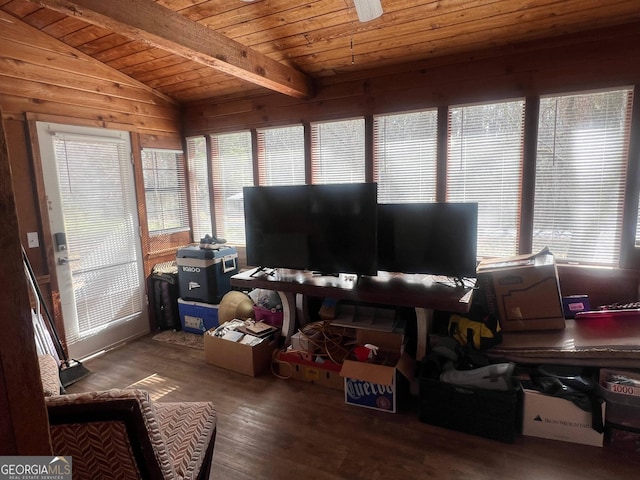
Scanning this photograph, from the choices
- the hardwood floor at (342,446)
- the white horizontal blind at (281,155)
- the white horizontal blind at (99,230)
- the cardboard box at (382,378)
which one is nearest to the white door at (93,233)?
the white horizontal blind at (99,230)

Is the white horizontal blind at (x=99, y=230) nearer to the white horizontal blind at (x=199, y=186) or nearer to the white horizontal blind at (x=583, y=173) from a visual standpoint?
the white horizontal blind at (x=199, y=186)

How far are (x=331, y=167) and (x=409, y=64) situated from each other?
110 cm

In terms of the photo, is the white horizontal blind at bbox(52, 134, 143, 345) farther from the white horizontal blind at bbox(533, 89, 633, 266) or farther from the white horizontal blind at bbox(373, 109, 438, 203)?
the white horizontal blind at bbox(533, 89, 633, 266)

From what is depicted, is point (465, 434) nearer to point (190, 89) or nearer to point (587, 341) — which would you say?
point (587, 341)

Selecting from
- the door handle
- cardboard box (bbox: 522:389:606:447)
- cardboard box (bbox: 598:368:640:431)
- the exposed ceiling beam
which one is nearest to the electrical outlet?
the door handle

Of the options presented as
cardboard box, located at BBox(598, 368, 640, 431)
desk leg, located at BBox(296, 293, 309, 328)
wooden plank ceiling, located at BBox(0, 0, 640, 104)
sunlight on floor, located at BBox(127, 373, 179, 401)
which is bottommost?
sunlight on floor, located at BBox(127, 373, 179, 401)

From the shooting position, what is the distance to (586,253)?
271 centimetres

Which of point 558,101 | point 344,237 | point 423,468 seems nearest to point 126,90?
point 344,237

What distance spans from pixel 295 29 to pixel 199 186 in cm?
228

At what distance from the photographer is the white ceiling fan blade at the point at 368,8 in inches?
65.7

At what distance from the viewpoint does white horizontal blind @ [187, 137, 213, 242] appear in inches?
168

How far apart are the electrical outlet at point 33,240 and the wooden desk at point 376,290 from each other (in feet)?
5.35

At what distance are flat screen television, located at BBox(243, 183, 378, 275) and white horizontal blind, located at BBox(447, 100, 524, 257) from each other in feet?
3.13

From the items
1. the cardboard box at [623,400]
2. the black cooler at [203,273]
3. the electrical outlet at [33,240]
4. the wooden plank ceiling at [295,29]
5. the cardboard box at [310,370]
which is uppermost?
the wooden plank ceiling at [295,29]
